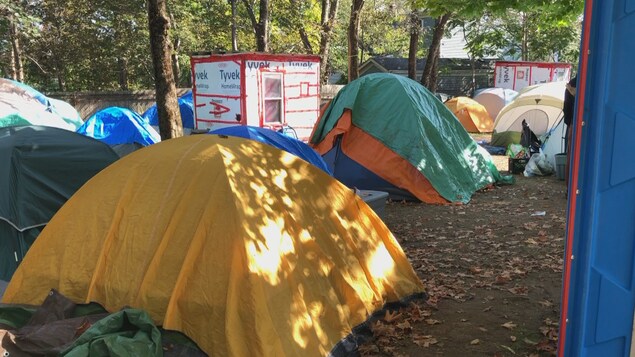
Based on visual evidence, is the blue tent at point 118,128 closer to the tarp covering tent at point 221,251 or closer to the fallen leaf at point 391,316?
the tarp covering tent at point 221,251

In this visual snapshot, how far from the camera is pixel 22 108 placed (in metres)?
11.1

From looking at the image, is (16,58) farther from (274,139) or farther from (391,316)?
(391,316)

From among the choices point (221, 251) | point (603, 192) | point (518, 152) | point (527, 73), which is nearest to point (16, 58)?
point (518, 152)

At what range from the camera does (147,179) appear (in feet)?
13.0

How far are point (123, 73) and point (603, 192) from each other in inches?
928

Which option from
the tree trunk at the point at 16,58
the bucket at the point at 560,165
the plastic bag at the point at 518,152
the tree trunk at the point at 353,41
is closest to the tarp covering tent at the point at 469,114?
Result: the tree trunk at the point at 353,41

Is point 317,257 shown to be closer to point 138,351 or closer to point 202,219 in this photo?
point 202,219

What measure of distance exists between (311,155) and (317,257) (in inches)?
114

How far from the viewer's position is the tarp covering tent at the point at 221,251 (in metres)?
3.43

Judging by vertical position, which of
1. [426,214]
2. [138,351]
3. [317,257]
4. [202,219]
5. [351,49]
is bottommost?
[426,214]

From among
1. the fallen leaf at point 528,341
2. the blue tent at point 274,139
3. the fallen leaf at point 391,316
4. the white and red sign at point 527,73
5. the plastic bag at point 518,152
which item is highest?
the white and red sign at point 527,73

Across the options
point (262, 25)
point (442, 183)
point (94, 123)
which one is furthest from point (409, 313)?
point (262, 25)

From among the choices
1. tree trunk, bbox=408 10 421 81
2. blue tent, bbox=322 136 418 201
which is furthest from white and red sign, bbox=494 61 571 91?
blue tent, bbox=322 136 418 201

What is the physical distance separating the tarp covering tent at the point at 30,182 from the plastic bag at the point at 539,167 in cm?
858
